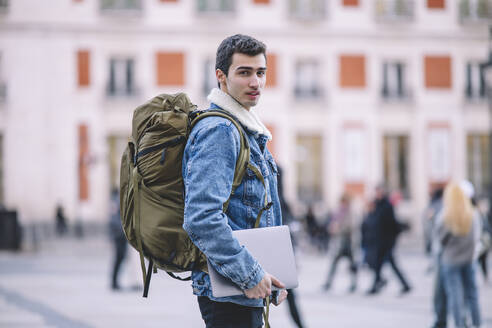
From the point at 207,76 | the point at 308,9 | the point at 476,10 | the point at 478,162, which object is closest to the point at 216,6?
the point at 207,76

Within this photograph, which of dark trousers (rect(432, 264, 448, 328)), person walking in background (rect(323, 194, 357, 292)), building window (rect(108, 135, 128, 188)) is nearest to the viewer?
dark trousers (rect(432, 264, 448, 328))

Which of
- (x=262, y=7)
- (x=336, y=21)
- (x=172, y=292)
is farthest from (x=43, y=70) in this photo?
(x=172, y=292)

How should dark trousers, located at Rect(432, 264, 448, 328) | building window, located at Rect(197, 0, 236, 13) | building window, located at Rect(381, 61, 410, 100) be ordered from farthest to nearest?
building window, located at Rect(381, 61, 410, 100) → building window, located at Rect(197, 0, 236, 13) → dark trousers, located at Rect(432, 264, 448, 328)

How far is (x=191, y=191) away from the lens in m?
3.27

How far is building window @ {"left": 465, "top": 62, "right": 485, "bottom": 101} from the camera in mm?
36375

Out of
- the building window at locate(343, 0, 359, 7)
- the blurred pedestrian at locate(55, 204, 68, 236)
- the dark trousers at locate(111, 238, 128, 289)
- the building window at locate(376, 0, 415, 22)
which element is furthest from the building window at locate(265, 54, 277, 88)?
the dark trousers at locate(111, 238, 128, 289)

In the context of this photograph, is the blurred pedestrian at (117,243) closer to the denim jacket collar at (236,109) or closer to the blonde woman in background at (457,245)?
the blonde woman in background at (457,245)

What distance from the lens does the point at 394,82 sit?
1417 inches

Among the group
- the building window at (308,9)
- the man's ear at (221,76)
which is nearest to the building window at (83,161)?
the building window at (308,9)

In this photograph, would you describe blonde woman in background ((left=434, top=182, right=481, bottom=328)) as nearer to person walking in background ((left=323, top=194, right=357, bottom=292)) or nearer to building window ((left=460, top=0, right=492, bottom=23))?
person walking in background ((left=323, top=194, right=357, bottom=292))

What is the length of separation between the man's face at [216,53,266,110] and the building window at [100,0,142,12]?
31.7 m

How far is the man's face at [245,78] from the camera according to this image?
3504 mm

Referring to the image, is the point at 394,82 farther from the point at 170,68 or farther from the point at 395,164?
the point at 170,68

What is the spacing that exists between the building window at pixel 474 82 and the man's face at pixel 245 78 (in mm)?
34261
